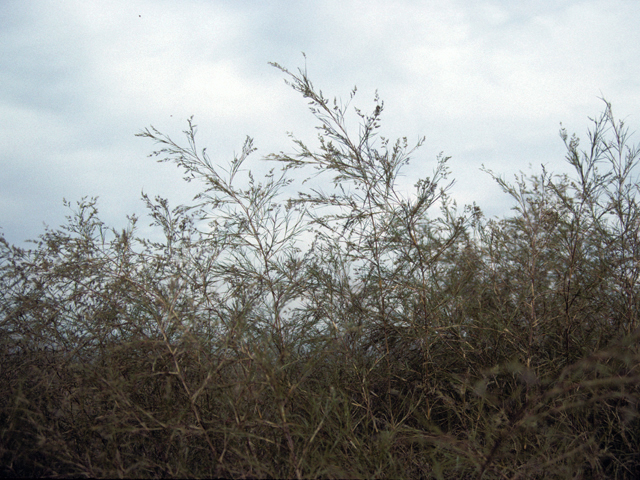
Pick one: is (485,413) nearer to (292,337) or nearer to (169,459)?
(292,337)

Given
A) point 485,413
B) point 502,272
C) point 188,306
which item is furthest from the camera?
point 502,272

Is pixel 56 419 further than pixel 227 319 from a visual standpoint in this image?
No

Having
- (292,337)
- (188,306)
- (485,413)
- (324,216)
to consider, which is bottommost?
(485,413)

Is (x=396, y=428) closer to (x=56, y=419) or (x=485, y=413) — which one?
(x=485, y=413)

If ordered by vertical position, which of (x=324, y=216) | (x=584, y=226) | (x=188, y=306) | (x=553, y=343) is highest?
(x=324, y=216)

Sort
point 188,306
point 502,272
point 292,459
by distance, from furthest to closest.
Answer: point 502,272
point 188,306
point 292,459

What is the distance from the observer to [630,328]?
10.00 ft

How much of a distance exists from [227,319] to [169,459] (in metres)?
0.84

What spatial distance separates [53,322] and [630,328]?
352 cm

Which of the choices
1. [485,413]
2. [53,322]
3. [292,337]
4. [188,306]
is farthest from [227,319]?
[485,413]

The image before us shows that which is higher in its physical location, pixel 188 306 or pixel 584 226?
pixel 584 226

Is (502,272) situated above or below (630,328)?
above

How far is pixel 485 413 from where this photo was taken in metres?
3.11

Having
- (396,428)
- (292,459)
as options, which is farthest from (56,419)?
(396,428)
